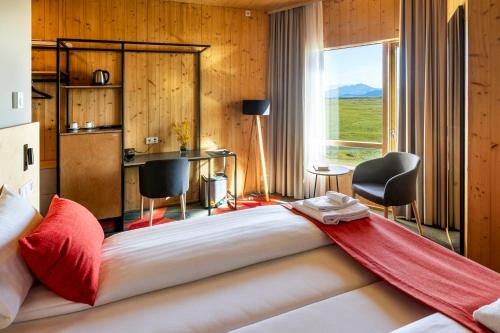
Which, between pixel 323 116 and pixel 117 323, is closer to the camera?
pixel 117 323

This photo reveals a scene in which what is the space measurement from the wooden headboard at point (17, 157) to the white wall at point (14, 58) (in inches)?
2.8

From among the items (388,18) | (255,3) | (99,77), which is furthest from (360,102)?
(99,77)

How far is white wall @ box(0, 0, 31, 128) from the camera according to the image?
1.83 m

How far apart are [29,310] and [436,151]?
149 inches

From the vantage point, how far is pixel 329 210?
1986 millimetres

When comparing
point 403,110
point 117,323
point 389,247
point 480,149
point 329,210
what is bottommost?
point 117,323

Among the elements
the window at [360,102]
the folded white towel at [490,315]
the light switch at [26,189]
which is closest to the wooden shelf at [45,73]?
the light switch at [26,189]

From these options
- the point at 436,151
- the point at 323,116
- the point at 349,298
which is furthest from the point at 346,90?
the point at 349,298

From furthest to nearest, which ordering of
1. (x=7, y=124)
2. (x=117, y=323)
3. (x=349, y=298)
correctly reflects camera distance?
(x=7, y=124) → (x=349, y=298) → (x=117, y=323)

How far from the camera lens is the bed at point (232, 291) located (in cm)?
115

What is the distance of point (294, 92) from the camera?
15.6ft

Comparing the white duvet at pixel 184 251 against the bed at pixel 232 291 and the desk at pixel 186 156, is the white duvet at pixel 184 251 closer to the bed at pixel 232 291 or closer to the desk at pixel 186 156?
the bed at pixel 232 291

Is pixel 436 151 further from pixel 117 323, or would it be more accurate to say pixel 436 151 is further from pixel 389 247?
pixel 117 323

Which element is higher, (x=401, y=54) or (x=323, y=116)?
(x=401, y=54)
